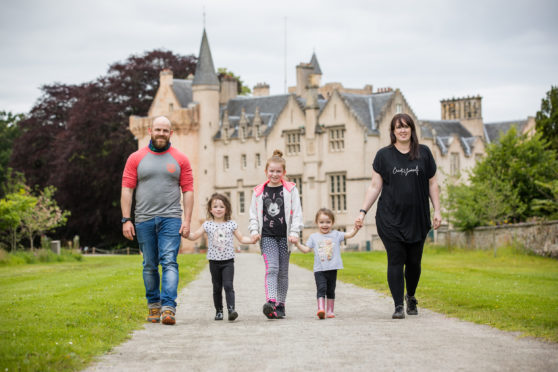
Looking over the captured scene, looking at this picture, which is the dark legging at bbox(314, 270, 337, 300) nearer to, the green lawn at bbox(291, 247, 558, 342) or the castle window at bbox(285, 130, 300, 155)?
the green lawn at bbox(291, 247, 558, 342)

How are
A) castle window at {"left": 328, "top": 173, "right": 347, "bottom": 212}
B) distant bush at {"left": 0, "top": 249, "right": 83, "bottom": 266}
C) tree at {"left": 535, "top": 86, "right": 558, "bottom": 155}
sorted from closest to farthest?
distant bush at {"left": 0, "top": 249, "right": 83, "bottom": 266}, tree at {"left": 535, "top": 86, "right": 558, "bottom": 155}, castle window at {"left": 328, "top": 173, "right": 347, "bottom": 212}

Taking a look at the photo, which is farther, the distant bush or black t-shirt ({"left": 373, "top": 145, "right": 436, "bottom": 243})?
the distant bush

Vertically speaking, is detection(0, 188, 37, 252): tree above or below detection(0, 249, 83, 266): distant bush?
above

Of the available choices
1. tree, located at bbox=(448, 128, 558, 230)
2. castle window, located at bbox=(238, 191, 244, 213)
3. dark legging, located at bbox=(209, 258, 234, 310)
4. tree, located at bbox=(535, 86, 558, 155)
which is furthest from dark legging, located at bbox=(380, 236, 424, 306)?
castle window, located at bbox=(238, 191, 244, 213)

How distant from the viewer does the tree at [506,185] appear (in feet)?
122

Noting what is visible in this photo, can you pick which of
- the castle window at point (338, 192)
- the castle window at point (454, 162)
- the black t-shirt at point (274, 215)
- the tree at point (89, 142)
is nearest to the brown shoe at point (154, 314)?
the black t-shirt at point (274, 215)

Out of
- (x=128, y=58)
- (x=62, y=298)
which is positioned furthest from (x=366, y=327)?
(x=128, y=58)

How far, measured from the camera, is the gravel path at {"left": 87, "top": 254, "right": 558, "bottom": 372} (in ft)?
22.6

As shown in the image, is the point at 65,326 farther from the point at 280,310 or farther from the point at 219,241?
the point at 280,310

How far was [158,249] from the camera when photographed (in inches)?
418

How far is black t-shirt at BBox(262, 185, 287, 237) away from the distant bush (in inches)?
942

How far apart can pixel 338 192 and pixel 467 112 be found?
2203 centimetres

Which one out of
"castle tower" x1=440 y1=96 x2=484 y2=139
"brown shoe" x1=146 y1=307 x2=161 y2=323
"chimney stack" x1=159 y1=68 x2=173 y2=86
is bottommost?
"brown shoe" x1=146 y1=307 x2=161 y2=323

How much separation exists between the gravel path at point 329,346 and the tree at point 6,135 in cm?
6553
